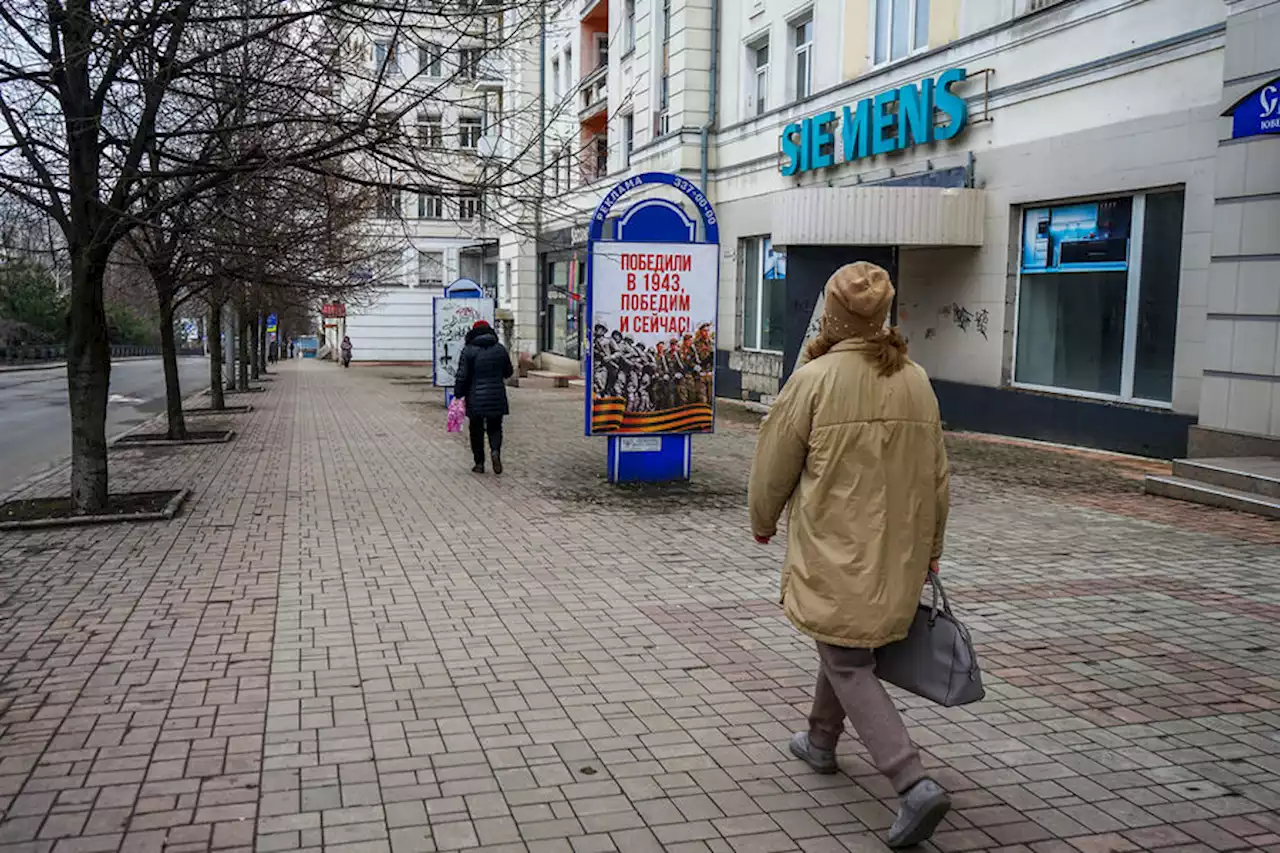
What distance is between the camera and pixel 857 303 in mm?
3475

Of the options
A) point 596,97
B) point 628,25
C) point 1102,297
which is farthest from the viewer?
point 596,97

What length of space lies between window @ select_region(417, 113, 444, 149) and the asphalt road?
22.5 feet

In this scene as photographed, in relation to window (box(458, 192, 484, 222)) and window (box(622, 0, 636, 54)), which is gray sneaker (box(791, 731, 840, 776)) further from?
window (box(622, 0, 636, 54))

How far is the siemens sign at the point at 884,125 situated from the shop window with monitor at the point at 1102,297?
2110 mm

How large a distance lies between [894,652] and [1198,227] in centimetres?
989

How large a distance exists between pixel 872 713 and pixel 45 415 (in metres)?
23.8

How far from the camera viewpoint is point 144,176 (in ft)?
25.9

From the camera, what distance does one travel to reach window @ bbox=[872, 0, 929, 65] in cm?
1627

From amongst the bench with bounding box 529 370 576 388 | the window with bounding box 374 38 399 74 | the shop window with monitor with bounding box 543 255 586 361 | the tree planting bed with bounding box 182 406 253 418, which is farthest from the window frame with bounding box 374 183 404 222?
the bench with bounding box 529 370 576 388

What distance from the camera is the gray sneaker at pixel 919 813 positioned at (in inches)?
131

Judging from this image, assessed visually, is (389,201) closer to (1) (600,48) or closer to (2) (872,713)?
(2) (872,713)

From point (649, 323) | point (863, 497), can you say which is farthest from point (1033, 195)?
point (863, 497)

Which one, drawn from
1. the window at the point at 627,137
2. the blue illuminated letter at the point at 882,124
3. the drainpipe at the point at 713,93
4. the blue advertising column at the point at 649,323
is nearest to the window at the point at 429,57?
the blue advertising column at the point at 649,323

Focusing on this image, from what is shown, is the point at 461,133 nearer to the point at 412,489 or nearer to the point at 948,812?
the point at 412,489
